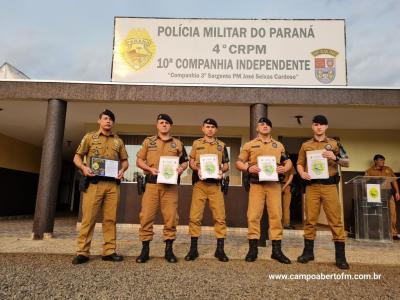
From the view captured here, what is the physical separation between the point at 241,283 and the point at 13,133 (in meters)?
9.37

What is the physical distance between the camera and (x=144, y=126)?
320 inches

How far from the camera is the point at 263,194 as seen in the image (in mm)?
4004

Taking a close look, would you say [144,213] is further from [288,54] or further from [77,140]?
[77,140]

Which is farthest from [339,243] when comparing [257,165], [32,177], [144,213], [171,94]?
[32,177]

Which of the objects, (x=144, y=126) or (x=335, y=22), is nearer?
(x=335, y=22)

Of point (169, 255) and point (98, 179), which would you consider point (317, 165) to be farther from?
point (98, 179)

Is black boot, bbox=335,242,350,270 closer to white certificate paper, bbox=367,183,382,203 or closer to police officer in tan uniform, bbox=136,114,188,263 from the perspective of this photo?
police officer in tan uniform, bbox=136,114,188,263

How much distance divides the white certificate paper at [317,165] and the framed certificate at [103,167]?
2431 mm

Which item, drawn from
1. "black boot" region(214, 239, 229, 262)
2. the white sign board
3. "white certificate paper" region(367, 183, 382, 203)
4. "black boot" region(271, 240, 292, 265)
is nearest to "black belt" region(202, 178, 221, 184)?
"black boot" region(214, 239, 229, 262)

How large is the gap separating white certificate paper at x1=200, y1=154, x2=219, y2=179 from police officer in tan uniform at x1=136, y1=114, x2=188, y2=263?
0.26 metres

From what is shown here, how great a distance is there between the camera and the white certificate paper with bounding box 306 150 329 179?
389 centimetres

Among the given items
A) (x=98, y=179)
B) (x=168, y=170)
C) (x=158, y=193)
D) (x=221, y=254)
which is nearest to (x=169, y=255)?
(x=221, y=254)

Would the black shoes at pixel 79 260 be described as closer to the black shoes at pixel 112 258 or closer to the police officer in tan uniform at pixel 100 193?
the police officer in tan uniform at pixel 100 193

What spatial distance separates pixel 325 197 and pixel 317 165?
0.40 metres
